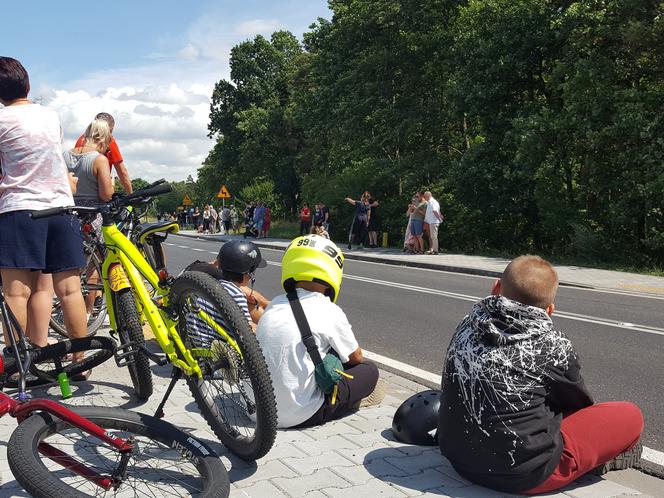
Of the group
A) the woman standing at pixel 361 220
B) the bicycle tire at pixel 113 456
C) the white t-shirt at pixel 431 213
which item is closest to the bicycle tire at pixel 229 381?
the bicycle tire at pixel 113 456

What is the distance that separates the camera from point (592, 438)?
3377mm

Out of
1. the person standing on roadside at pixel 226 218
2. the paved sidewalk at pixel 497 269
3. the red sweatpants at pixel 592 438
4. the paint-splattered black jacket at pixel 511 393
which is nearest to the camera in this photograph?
the paint-splattered black jacket at pixel 511 393

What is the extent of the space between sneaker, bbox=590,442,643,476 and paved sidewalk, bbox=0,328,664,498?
5 cm

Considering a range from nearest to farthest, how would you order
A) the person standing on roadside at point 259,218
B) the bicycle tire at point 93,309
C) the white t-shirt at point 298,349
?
the white t-shirt at point 298,349, the bicycle tire at point 93,309, the person standing on roadside at point 259,218

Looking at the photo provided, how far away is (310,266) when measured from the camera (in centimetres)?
411

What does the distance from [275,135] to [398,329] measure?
4475cm

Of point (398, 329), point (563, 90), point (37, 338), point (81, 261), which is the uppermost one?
point (563, 90)

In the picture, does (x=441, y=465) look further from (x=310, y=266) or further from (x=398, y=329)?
(x=398, y=329)

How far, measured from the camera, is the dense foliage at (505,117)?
58.7 feet

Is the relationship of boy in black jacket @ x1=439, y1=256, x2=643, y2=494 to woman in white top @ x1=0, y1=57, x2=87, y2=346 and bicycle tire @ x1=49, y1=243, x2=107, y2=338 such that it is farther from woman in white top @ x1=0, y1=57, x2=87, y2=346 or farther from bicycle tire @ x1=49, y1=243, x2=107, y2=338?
bicycle tire @ x1=49, y1=243, x2=107, y2=338

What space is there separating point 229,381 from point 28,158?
1.95 m

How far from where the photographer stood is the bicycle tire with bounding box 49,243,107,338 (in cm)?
612

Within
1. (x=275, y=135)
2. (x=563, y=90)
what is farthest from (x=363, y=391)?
(x=275, y=135)

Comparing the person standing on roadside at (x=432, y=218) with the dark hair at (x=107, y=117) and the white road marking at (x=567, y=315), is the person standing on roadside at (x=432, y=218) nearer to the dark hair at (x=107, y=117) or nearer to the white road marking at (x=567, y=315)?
the white road marking at (x=567, y=315)
